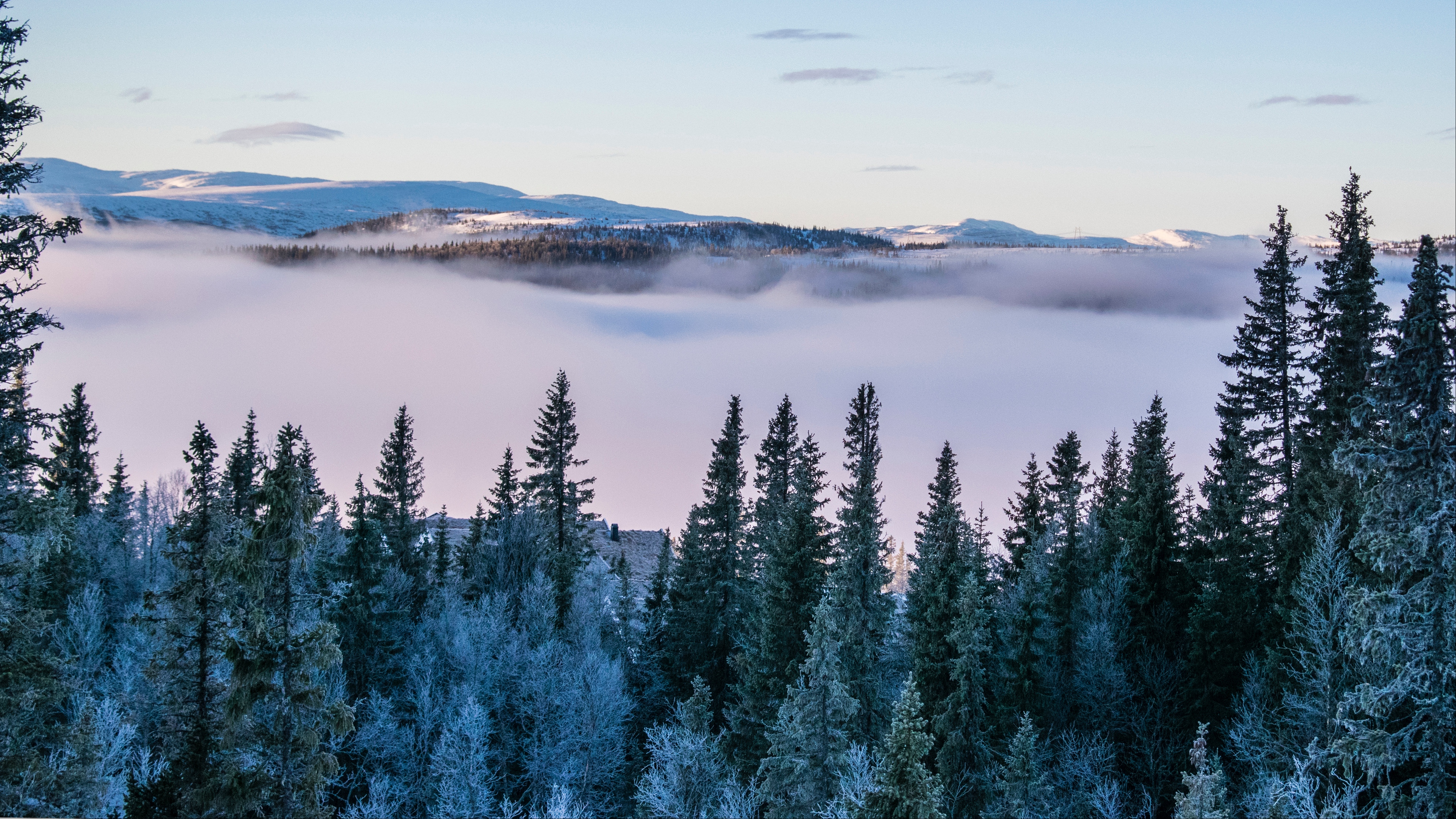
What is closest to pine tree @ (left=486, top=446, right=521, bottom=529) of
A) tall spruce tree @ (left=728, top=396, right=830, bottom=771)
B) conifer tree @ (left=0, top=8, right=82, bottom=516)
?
tall spruce tree @ (left=728, top=396, right=830, bottom=771)

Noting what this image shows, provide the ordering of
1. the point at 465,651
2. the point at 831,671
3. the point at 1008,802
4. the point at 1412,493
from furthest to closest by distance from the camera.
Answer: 1. the point at 465,651
2. the point at 1008,802
3. the point at 831,671
4. the point at 1412,493

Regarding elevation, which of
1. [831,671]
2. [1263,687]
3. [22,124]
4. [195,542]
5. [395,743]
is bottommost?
[395,743]

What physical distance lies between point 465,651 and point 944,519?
63.9ft

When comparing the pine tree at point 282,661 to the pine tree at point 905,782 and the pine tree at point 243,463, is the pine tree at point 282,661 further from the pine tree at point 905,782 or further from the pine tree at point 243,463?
the pine tree at point 243,463

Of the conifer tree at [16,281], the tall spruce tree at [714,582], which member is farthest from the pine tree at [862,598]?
the conifer tree at [16,281]

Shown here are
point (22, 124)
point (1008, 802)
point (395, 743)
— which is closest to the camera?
point (22, 124)

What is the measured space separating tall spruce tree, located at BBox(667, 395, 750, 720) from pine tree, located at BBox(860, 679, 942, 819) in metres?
23.3

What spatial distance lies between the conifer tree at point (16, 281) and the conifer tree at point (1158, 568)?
32.2 m

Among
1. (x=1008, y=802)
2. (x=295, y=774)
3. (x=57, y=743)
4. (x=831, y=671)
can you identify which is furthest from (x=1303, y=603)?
(x=57, y=743)

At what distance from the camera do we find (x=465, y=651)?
3866 cm

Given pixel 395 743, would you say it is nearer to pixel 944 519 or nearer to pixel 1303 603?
pixel 944 519

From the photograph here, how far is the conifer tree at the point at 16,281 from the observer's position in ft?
54.1

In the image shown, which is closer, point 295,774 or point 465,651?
point 295,774

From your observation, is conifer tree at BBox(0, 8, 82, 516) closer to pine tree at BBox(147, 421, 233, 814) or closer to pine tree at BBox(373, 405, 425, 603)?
pine tree at BBox(147, 421, 233, 814)
